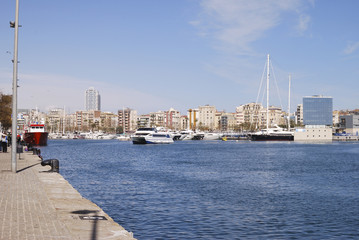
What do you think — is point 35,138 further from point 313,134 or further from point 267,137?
point 313,134

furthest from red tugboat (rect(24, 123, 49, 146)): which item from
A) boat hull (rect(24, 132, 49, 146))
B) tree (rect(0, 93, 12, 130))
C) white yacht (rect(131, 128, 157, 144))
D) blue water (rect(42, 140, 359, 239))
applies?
blue water (rect(42, 140, 359, 239))

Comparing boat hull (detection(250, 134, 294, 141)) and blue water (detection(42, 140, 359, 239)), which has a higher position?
boat hull (detection(250, 134, 294, 141))

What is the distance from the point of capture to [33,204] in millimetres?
13906

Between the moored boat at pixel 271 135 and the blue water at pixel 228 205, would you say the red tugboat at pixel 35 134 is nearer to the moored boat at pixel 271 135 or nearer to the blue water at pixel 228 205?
the blue water at pixel 228 205

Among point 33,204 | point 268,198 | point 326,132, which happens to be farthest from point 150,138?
point 33,204

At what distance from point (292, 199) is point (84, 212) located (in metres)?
12.7

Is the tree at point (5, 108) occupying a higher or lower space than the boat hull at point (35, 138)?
higher

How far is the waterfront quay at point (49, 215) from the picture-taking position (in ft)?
33.0

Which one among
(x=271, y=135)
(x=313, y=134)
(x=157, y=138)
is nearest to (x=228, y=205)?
(x=157, y=138)

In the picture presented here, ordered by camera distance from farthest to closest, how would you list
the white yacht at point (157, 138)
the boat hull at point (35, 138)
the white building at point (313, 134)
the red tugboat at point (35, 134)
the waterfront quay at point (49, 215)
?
the white building at point (313, 134) < the white yacht at point (157, 138) < the red tugboat at point (35, 134) < the boat hull at point (35, 138) < the waterfront quay at point (49, 215)

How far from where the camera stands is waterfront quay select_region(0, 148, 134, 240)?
10.1 m

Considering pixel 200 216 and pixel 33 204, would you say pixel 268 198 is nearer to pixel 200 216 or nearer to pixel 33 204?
pixel 200 216

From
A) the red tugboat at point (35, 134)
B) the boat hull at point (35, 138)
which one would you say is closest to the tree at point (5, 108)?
the red tugboat at point (35, 134)

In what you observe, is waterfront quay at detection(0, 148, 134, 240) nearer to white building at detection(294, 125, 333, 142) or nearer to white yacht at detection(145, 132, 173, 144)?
white yacht at detection(145, 132, 173, 144)
